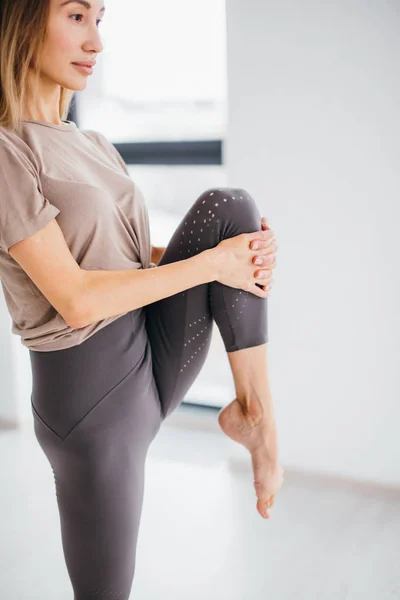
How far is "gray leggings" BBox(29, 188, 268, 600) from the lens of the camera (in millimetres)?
1214

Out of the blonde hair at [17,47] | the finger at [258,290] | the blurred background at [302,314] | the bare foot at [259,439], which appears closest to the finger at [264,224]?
the finger at [258,290]

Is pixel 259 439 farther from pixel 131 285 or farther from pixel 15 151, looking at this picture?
pixel 15 151

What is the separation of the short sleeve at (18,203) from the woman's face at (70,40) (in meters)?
0.20

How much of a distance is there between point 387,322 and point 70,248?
1.24 metres

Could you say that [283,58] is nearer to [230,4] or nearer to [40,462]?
[230,4]

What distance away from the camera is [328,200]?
2.07m

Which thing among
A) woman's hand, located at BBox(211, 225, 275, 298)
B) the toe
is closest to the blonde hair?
woman's hand, located at BBox(211, 225, 275, 298)

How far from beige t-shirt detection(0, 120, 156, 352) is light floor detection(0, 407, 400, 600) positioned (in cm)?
91

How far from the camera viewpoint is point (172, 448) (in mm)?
2596

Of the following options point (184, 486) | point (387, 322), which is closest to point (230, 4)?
point (387, 322)

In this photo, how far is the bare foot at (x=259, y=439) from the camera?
1317mm

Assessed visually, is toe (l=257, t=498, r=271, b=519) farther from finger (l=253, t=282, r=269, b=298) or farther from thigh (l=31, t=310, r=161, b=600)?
finger (l=253, t=282, r=269, b=298)

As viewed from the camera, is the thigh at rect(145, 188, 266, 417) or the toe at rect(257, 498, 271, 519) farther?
the toe at rect(257, 498, 271, 519)

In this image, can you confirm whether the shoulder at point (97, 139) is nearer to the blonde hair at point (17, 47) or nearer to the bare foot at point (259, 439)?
the blonde hair at point (17, 47)
